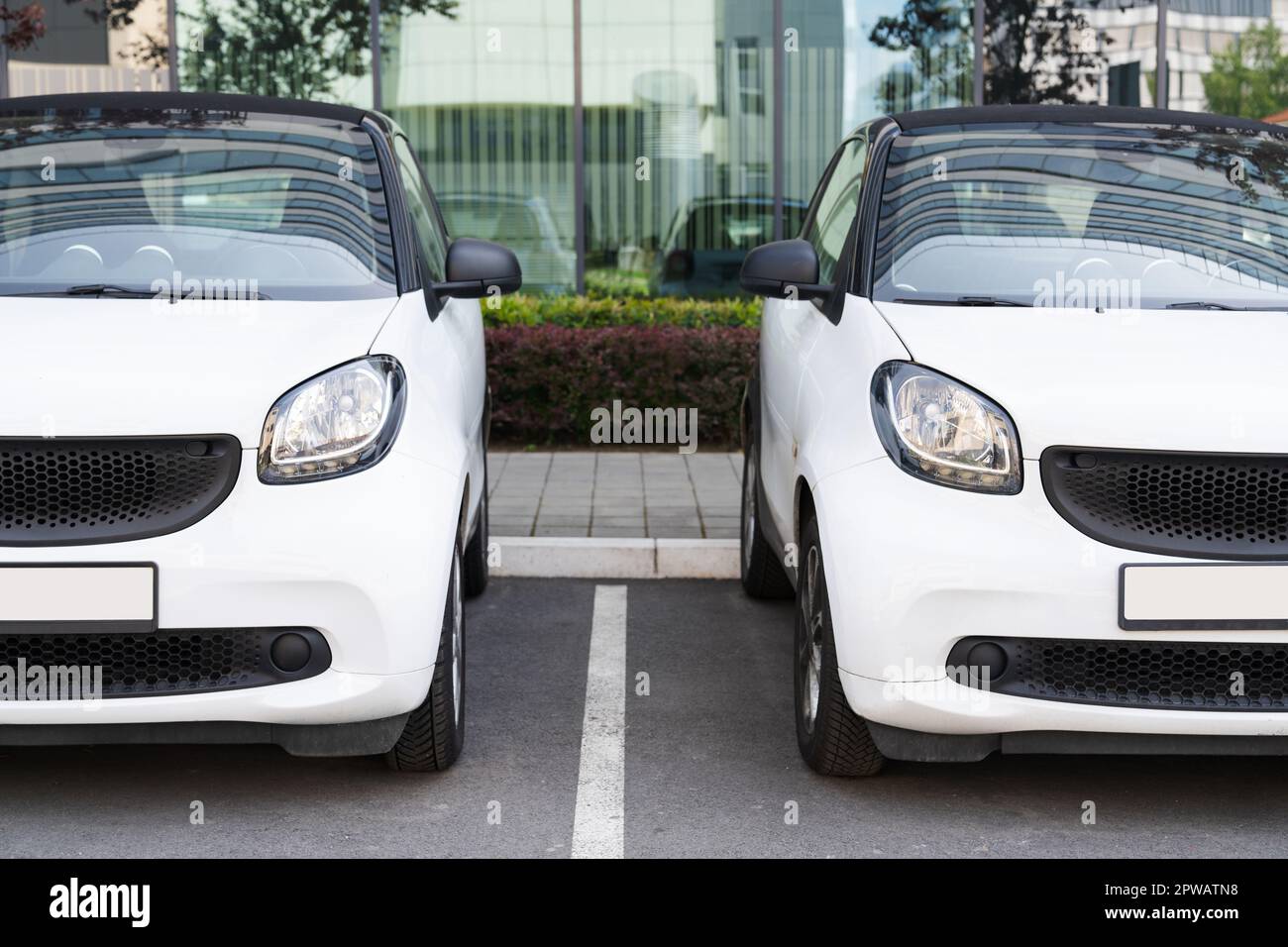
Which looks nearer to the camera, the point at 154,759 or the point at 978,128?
the point at 154,759

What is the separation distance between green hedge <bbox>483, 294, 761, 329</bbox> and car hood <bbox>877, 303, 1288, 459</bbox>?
5.82 meters

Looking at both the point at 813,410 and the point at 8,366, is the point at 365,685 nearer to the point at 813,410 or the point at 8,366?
the point at 8,366

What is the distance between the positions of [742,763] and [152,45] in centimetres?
933

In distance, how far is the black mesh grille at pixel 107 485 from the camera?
3324 millimetres

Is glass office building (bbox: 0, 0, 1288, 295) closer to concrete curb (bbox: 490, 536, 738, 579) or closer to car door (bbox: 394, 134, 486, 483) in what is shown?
concrete curb (bbox: 490, 536, 738, 579)

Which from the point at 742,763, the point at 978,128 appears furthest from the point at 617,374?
the point at 742,763

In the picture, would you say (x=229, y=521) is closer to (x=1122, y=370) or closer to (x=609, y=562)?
(x=1122, y=370)

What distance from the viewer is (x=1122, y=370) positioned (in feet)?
11.5

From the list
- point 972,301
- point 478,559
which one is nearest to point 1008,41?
point 478,559

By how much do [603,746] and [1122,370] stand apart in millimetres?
1666

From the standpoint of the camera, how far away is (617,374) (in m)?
9.03

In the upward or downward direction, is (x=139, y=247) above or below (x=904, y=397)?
above

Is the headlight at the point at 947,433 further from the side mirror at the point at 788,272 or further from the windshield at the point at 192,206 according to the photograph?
the windshield at the point at 192,206

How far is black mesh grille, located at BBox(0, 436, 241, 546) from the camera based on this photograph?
332 centimetres
